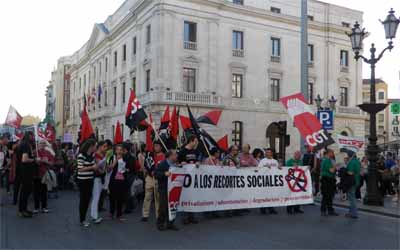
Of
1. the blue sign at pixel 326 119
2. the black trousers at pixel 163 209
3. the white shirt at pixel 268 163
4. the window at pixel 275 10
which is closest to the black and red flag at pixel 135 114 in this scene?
the white shirt at pixel 268 163

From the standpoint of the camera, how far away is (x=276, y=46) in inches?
1602

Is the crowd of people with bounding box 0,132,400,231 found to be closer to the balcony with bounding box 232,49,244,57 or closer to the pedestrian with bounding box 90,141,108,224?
the pedestrian with bounding box 90,141,108,224

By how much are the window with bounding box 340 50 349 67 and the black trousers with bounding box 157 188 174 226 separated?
39344 mm

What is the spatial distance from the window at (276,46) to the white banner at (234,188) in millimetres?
30064

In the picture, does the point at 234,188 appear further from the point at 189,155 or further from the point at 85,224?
the point at 85,224

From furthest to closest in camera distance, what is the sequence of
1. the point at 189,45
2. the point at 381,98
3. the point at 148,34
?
1. the point at 381,98
2. the point at 148,34
3. the point at 189,45

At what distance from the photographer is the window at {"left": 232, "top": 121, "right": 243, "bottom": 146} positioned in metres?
37.6

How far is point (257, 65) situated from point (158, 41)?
9.53m

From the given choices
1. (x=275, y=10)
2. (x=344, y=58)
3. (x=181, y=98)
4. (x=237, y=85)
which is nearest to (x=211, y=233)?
(x=181, y=98)

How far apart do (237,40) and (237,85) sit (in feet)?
12.7

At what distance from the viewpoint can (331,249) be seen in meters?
7.19

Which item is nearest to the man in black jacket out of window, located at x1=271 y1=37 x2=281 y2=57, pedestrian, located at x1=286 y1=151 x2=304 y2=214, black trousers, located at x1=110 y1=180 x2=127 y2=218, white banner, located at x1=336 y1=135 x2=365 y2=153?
black trousers, located at x1=110 y1=180 x2=127 y2=218

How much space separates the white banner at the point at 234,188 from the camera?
30.5 feet

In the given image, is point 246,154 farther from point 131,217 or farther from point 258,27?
point 258,27
